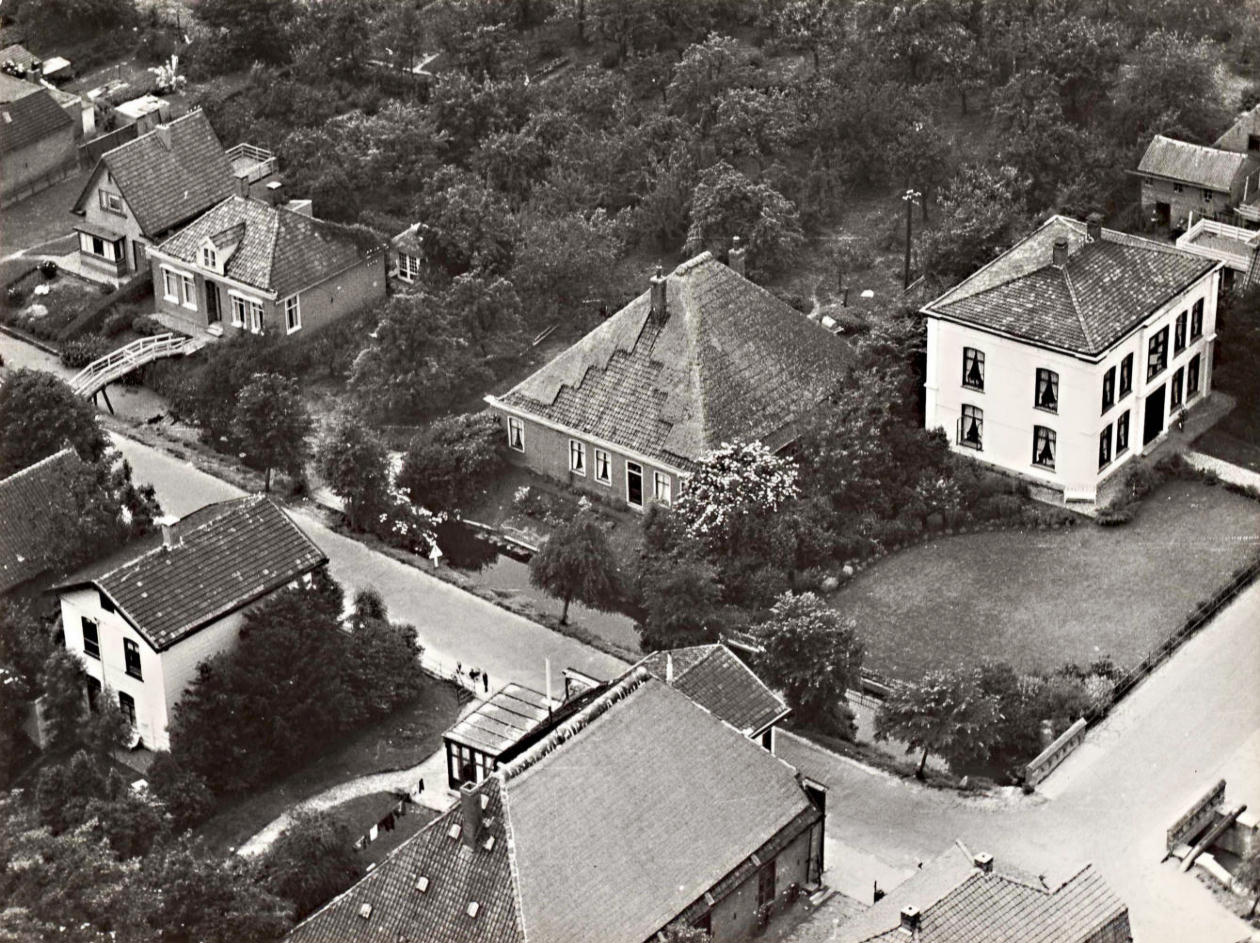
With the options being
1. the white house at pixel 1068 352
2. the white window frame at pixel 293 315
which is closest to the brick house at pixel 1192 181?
the white house at pixel 1068 352

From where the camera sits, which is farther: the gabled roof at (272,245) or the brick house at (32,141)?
the brick house at (32,141)

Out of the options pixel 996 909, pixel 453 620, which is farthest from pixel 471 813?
pixel 453 620

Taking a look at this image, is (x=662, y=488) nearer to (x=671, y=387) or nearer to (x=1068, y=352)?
(x=671, y=387)

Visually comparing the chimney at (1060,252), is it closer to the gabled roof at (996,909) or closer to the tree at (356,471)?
the tree at (356,471)

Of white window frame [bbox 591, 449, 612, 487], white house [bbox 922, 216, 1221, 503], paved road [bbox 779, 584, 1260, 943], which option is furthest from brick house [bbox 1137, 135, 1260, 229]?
paved road [bbox 779, 584, 1260, 943]

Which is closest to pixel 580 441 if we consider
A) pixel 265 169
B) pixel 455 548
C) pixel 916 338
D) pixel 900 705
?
pixel 455 548

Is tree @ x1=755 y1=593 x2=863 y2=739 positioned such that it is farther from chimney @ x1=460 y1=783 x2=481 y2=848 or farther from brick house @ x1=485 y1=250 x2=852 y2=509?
chimney @ x1=460 y1=783 x2=481 y2=848
